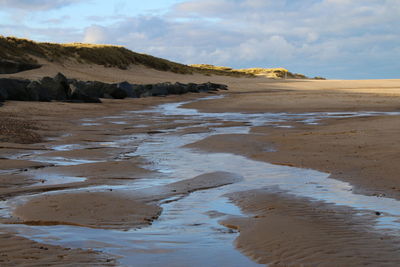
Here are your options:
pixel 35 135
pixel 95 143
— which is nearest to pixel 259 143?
pixel 95 143

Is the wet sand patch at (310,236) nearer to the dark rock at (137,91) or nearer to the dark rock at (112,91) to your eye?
the dark rock at (112,91)

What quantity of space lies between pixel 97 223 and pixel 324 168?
4.17m

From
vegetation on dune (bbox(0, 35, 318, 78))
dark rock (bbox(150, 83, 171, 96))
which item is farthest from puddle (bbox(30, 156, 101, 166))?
vegetation on dune (bbox(0, 35, 318, 78))

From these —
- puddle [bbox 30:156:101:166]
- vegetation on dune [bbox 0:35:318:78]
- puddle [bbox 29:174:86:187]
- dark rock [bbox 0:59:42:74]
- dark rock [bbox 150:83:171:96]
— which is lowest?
puddle [bbox 29:174:86:187]

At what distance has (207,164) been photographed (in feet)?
28.2

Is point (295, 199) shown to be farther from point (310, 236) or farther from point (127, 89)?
point (127, 89)

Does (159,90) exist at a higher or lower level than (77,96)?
higher

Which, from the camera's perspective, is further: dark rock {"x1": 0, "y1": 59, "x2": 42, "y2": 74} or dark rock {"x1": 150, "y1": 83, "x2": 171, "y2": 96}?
dark rock {"x1": 0, "y1": 59, "x2": 42, "y2": 74}

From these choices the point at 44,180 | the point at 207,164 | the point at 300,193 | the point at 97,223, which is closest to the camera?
the point at 97,223

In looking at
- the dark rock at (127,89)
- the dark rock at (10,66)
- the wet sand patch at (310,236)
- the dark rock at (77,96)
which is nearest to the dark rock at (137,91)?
the dark rock at (127,89)

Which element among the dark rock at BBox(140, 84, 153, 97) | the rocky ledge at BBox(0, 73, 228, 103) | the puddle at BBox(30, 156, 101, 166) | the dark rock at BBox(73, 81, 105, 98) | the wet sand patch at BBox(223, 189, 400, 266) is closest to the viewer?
the wet sand patch at BBox(223, 189, 400, 266)

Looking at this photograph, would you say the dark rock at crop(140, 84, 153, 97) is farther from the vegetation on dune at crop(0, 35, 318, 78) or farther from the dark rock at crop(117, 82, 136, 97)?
the vegetation on dune at crop(0, 35, 318, 78)

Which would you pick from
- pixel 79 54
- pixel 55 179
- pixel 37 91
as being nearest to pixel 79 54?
pixel 79 54

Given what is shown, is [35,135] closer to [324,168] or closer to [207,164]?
[207,164]
